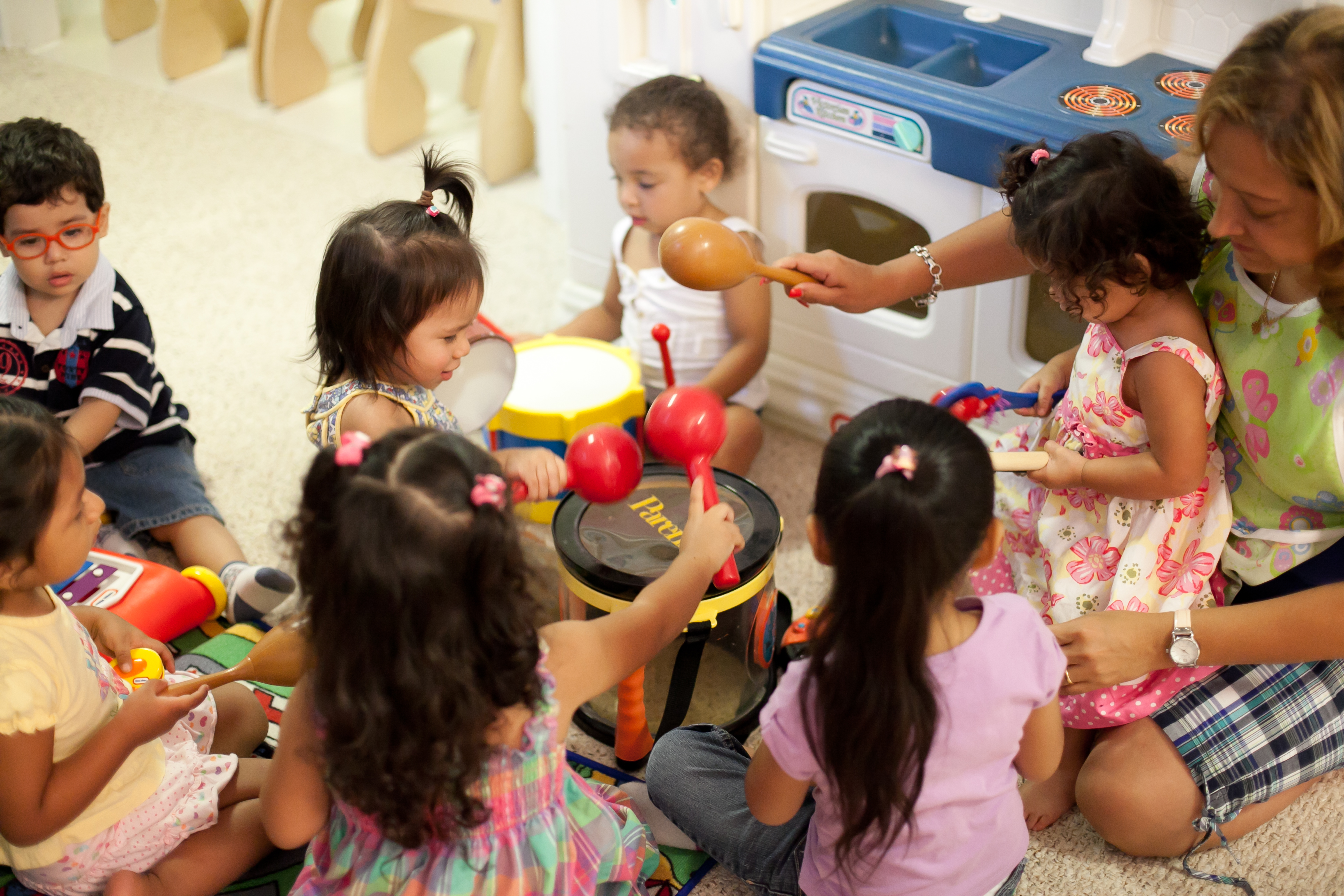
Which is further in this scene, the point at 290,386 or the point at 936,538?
the point at 290,386

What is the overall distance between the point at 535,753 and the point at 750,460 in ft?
2.79

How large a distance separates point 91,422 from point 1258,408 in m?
1.27

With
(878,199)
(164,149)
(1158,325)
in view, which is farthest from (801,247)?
(164,149)

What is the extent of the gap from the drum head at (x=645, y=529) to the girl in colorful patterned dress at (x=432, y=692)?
21cm

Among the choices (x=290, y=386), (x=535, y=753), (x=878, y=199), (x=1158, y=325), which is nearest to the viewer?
(x=535, y=753)

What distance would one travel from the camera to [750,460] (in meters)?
1.70

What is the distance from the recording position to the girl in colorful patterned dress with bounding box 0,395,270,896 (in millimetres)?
917

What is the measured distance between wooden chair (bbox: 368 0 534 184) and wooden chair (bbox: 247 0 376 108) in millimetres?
261

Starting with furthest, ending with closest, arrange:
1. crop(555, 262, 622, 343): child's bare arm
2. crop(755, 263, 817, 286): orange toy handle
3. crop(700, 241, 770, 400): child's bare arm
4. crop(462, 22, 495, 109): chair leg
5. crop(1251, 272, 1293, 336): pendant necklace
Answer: crop(462, 22, 495, 109): chair leg
crop(555, 262, 622, 343): child's bare arm
crop(700, 241, 770, 400): child's bare arm
crop(755, 263, 817, 286): orange toy handle
crop(1251, 272, 1293, 336): pendant necklace

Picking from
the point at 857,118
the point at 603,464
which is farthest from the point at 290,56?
the point at 603,464

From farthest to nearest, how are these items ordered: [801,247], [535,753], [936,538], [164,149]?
[164,149]
[801,247]
[535,753]
[936,538]

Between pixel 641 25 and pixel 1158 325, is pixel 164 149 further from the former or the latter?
pixel 1158 325

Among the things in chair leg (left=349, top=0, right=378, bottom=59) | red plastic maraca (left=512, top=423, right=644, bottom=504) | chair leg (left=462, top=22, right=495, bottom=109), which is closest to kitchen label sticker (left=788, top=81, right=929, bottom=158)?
red plastic maraca (left=512, top=423, right=644, bottom=504)

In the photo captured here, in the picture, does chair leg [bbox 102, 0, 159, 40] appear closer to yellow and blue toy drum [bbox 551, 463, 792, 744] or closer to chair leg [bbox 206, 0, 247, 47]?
chair leg [bbox 206, 0, 247, 47]
